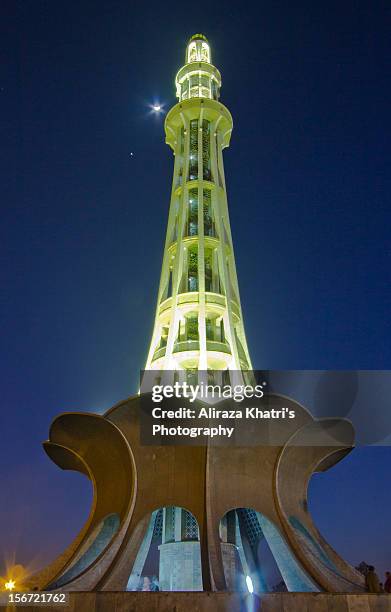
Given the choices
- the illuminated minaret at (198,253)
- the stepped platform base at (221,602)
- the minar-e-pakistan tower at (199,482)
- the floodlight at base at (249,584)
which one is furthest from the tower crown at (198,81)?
the stepped platform base at (221,602)

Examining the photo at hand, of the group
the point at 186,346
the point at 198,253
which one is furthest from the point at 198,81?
the point at 186,346

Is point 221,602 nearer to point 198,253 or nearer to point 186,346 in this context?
point 186,346

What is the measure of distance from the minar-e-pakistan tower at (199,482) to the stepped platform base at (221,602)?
1614 millimetres

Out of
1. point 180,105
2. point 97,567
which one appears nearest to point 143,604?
point 97,567

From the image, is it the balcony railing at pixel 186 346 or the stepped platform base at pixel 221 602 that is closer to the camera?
the stepped platform base at pixel 221 602

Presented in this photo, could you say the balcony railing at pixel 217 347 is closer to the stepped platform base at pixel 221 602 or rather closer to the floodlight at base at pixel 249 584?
the floodlight at base at pixel 249 584

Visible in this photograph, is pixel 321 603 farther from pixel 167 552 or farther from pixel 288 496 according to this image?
pixel 167 552

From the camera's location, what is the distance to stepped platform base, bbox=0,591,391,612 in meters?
13.3

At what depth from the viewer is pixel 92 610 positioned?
13617 millimetres

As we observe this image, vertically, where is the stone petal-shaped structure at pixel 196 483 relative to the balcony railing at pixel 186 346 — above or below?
below

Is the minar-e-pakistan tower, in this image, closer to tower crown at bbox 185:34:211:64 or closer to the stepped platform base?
the stepped platform base

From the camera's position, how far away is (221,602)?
13.3 metres

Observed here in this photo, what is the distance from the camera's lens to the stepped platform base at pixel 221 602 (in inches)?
522

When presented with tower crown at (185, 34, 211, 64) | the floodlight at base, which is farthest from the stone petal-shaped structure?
tower crown at (185, 34, 211, 64)
